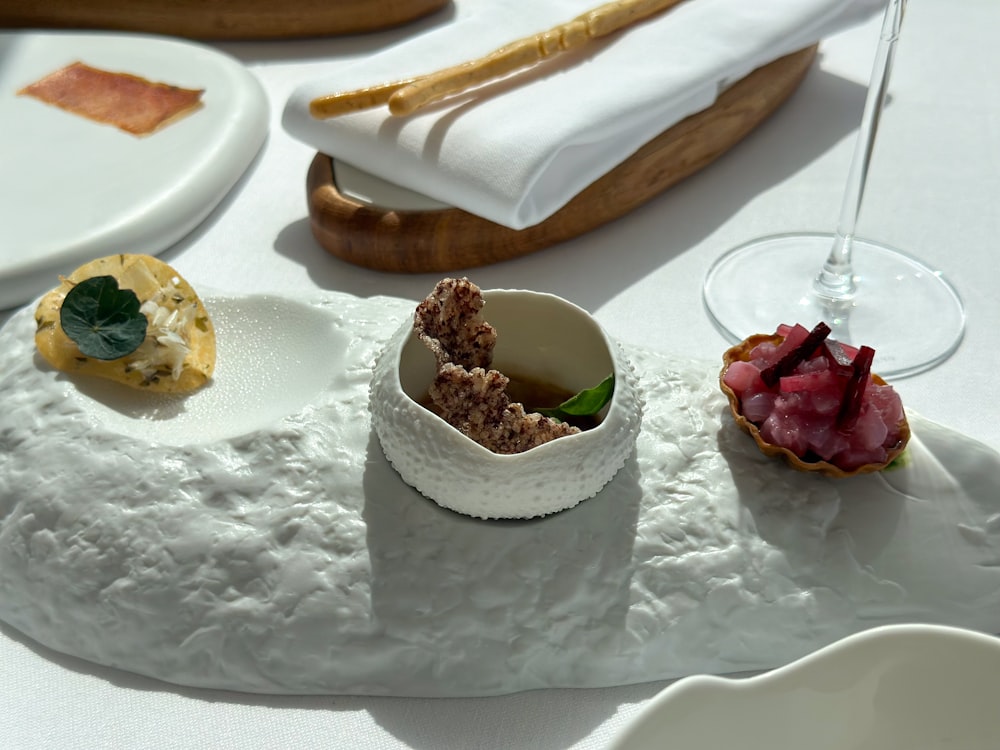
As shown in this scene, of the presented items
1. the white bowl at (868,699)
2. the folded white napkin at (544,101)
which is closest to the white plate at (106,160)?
the folded white napkin at (544,101)

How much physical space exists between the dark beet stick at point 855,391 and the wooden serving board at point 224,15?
0.95m

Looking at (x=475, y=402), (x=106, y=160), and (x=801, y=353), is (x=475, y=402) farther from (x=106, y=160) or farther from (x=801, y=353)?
(x=106, y=160)

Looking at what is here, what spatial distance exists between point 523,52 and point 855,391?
55cm

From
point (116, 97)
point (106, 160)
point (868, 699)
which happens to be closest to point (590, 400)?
point (868, 699)

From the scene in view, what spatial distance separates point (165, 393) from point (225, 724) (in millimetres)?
274

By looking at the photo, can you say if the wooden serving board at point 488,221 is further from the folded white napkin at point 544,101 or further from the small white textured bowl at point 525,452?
the small white textured bowl at point 525,452

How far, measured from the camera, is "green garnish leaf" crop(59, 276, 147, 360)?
760mm

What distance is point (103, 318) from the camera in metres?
0.77

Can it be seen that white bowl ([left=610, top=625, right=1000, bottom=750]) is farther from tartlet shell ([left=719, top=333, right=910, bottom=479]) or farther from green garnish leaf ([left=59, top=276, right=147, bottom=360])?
green garnish leaf ([left=59, top=276, right=147, bottom=360])

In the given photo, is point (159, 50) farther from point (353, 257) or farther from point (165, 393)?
point (165, 393)

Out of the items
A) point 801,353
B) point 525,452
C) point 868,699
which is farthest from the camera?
point 801,353

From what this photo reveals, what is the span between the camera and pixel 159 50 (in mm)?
1272

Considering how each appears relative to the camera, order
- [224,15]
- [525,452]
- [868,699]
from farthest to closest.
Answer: [224,15]
[525,452]
[868,699]

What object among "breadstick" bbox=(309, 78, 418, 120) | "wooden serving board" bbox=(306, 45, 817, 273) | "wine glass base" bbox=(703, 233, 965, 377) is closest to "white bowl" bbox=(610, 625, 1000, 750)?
"wine glass base" bbox=(703, 233, 965, 377)
